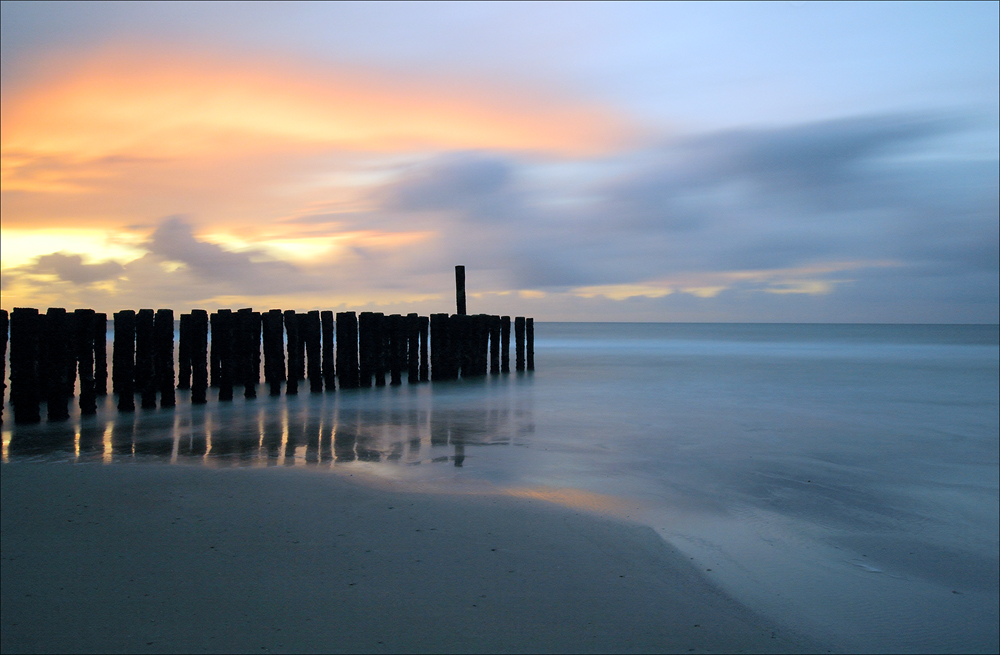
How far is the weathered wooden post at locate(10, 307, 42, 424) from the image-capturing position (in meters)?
7.55

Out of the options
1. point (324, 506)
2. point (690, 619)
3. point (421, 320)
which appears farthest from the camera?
point (421, 320)

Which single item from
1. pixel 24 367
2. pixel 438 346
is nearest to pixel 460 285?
pixel 438 346

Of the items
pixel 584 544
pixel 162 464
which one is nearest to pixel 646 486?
pixel 584 544

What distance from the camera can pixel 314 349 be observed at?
11.1 metres

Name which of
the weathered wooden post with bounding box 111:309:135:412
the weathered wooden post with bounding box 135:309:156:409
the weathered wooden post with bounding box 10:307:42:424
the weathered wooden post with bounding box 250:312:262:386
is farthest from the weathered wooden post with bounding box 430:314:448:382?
the weathered wooden post with bounding box 10:307:42:424

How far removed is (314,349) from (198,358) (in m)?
1.94

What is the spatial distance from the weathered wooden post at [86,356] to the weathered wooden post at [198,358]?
1196 mm

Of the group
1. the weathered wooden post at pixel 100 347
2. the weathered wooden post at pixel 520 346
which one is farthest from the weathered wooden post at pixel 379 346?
the weathered wooden post at pixel 520 346

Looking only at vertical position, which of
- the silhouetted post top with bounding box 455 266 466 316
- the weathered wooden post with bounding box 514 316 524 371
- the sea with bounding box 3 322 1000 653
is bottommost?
the sea with bounding box 3 322 1000 653

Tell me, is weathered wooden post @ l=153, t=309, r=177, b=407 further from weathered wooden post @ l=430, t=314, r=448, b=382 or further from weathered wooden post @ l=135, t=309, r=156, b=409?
weathered wooden post @ l=430, t=314, r=448, b=382

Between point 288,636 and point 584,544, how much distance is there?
1715 millimetres

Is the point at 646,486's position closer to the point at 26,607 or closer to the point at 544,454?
the point at 544,454

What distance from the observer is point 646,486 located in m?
5.59

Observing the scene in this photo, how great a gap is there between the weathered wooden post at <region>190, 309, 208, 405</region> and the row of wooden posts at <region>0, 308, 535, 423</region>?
0.05ft
